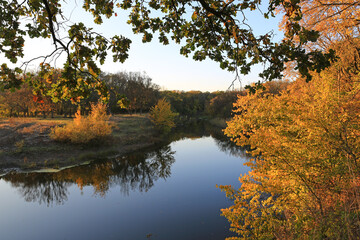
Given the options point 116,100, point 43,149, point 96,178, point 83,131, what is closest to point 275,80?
point 96,178

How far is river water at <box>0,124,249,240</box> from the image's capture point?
10.3 meters

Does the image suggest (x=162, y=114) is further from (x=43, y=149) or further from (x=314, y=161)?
(x=314, y=161)

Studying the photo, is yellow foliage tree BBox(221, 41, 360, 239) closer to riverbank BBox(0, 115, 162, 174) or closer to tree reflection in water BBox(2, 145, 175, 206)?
tree reflection in water BBox(2, 145, 175, 206)

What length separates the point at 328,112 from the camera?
491 centimetres

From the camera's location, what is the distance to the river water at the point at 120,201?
1027cm

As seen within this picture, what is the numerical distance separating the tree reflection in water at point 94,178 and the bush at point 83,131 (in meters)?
4.17

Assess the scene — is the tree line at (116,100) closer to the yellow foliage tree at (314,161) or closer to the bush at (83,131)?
the bush at (83,131)

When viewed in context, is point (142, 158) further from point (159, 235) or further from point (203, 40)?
point (203, 40)

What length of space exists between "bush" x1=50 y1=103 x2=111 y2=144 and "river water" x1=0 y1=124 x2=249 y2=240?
14.2 feet

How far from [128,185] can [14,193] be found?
310 inches

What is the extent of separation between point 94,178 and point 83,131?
791 centimetres

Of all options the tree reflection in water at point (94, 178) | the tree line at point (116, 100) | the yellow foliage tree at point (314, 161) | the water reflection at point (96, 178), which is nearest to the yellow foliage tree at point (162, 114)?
the tree line at point (116, 100)

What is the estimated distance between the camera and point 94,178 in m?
16.8

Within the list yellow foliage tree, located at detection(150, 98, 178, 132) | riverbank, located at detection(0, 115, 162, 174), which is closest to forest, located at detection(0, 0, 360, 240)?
riverbank, located at detection(0, 115, 162, 174)
